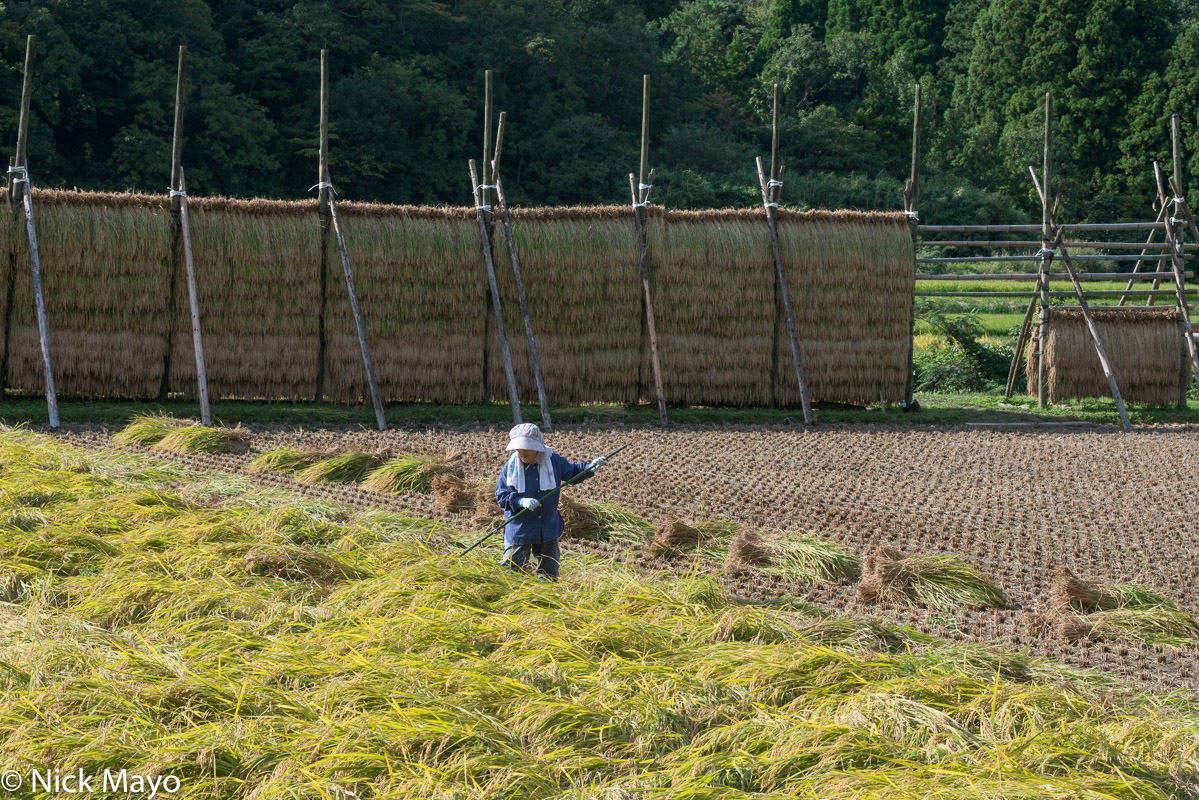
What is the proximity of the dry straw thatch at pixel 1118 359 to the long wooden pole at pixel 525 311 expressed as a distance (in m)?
6.38

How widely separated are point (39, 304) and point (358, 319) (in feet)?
9.93

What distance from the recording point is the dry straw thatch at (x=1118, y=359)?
13539 millimetres

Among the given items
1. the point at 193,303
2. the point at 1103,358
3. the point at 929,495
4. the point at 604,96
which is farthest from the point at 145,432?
the point at 604,96

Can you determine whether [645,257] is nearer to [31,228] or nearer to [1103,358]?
[1103,358]

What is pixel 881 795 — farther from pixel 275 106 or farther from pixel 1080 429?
pixel 275 106

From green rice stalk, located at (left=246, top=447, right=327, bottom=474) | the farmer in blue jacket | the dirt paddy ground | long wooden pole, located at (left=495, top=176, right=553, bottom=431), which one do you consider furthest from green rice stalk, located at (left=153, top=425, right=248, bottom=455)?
the farmer in blue jacket

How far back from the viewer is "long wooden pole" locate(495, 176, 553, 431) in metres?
11.4

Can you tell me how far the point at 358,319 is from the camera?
11398 mm

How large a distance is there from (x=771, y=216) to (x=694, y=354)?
1.80m

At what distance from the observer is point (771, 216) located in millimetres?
12617

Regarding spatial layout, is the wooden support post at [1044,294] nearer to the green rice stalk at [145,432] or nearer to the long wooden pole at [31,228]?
the green rice stalk at [145,432]

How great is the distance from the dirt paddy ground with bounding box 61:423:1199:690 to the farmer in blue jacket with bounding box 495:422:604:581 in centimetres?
32

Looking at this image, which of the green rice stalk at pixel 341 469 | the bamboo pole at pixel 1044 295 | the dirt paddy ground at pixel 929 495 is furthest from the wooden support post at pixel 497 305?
the bamboo pole at pixel 1044 295

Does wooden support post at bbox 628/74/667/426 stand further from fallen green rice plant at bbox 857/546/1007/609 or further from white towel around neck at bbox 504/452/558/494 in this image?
white towel around neck at bbox 504/452/558/494
